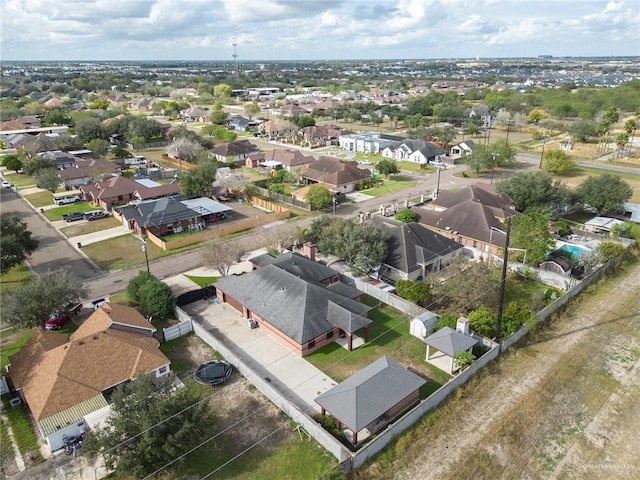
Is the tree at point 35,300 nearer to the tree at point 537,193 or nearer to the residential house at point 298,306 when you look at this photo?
the residential house at point 298,306

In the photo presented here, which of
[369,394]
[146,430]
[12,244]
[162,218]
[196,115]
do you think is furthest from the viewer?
[196,115]

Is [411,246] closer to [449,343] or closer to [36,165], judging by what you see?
[449,343]

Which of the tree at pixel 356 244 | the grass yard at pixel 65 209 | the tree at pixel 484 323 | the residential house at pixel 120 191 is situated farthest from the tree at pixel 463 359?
the grass yard at pixel 65 209

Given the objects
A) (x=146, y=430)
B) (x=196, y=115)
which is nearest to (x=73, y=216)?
(x=146, y=430)

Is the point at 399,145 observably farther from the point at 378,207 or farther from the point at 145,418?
the point at 145,418

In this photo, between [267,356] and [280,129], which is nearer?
[267,356]

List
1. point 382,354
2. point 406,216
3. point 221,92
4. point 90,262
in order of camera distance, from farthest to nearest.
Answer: point 221,92 < point 406,216 < point 90,262 < point 382,354

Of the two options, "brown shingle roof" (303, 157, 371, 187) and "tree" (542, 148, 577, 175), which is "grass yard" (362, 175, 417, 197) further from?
"tree" (542, 148, 577, 175)
